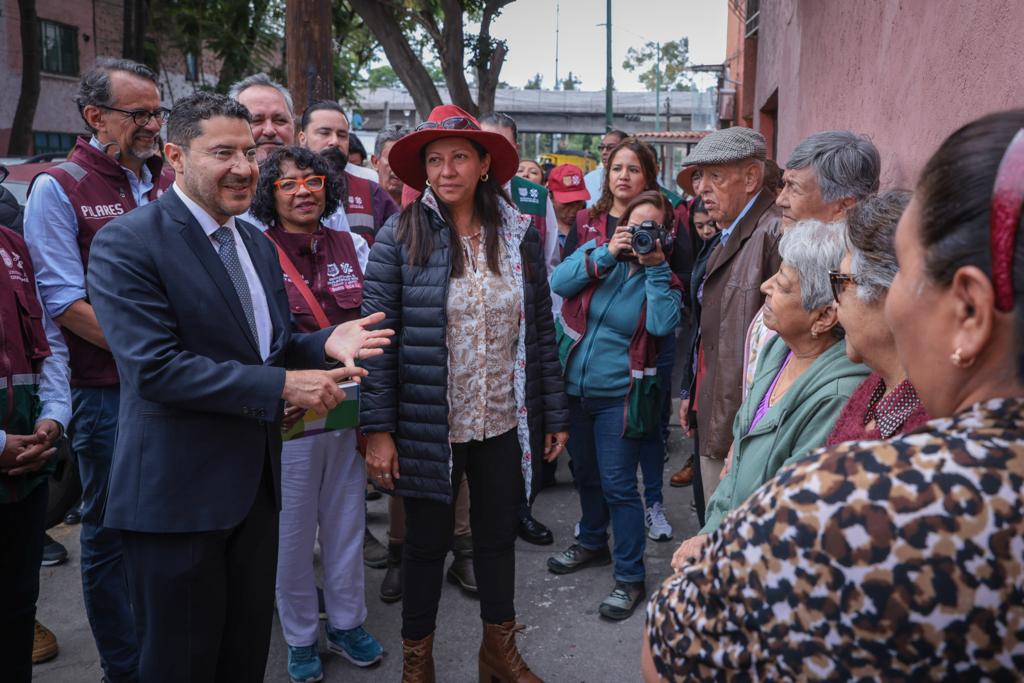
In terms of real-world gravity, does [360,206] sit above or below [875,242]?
above

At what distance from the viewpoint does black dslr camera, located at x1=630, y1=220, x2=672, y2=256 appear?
11.5 ft

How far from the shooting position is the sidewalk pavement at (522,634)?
3293mm

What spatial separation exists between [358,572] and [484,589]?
595mm

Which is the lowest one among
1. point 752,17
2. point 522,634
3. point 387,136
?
point 522,634

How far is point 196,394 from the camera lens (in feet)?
7.06

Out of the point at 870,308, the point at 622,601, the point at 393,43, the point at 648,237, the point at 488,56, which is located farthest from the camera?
the point at 488,56

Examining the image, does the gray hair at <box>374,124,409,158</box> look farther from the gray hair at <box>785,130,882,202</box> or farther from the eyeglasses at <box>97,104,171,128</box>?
the gray hair at <box>785,130,882,202</box>

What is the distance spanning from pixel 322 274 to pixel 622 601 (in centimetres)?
199

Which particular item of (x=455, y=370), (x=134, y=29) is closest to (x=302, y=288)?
(x=455, y=370)

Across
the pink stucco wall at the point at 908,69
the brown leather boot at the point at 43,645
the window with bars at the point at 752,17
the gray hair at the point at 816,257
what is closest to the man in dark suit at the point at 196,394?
the gray hair at the point at 816,257

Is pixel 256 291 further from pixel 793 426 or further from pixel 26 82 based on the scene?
pixel 26 82

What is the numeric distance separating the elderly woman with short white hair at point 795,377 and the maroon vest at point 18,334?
2.07 m

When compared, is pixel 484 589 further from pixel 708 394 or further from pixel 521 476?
pixel 708 394

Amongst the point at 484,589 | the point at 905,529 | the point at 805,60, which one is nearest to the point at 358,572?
the point at 484,589
